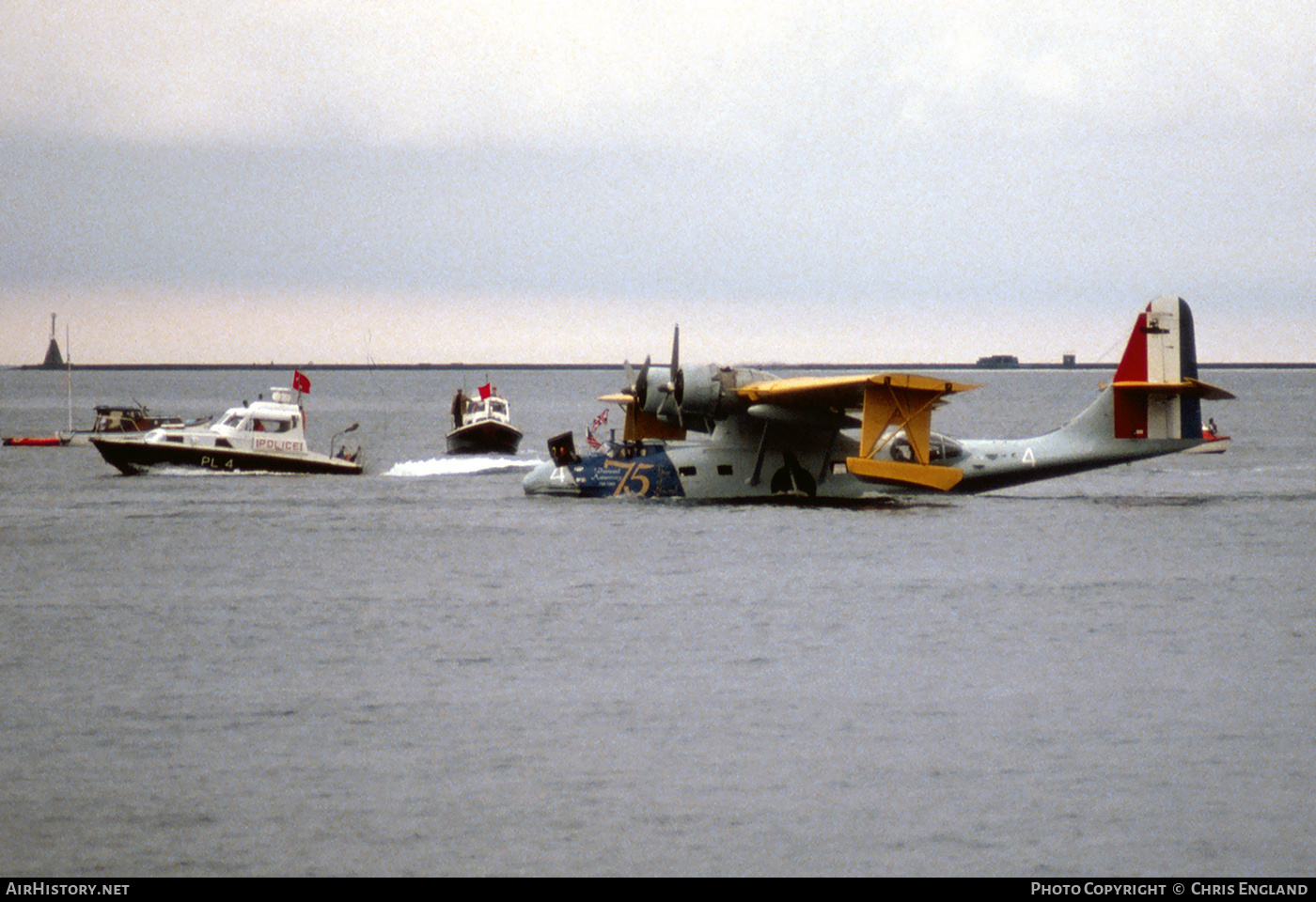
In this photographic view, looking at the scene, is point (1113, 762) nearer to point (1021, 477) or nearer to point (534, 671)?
point (534, 671)

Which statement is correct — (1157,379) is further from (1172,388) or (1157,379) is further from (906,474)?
(906,474)

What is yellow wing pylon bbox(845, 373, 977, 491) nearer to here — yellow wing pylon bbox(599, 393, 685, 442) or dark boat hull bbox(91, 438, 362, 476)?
yellow wing pylon bbox(599, 393, 685, 442)

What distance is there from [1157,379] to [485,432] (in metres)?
34.5

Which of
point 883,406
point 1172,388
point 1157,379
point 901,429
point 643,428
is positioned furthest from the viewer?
point 643,428

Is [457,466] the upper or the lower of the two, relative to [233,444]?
lower

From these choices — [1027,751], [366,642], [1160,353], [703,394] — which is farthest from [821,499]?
[1027,751]

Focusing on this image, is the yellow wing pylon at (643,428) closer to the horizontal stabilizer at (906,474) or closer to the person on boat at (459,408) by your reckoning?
the horizontal stabilizer at (906,474)

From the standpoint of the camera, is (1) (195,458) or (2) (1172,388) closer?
(2) (1172,388)

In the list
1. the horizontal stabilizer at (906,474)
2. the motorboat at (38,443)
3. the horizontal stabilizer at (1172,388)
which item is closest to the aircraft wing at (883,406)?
the horizontal stabilizer at (906,474)

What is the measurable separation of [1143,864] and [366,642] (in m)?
12.4

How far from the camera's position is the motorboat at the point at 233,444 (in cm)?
4778

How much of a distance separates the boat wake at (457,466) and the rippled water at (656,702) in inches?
839

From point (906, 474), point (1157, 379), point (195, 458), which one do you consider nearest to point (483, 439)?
point (195, 458)

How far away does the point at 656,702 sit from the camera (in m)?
16.8
